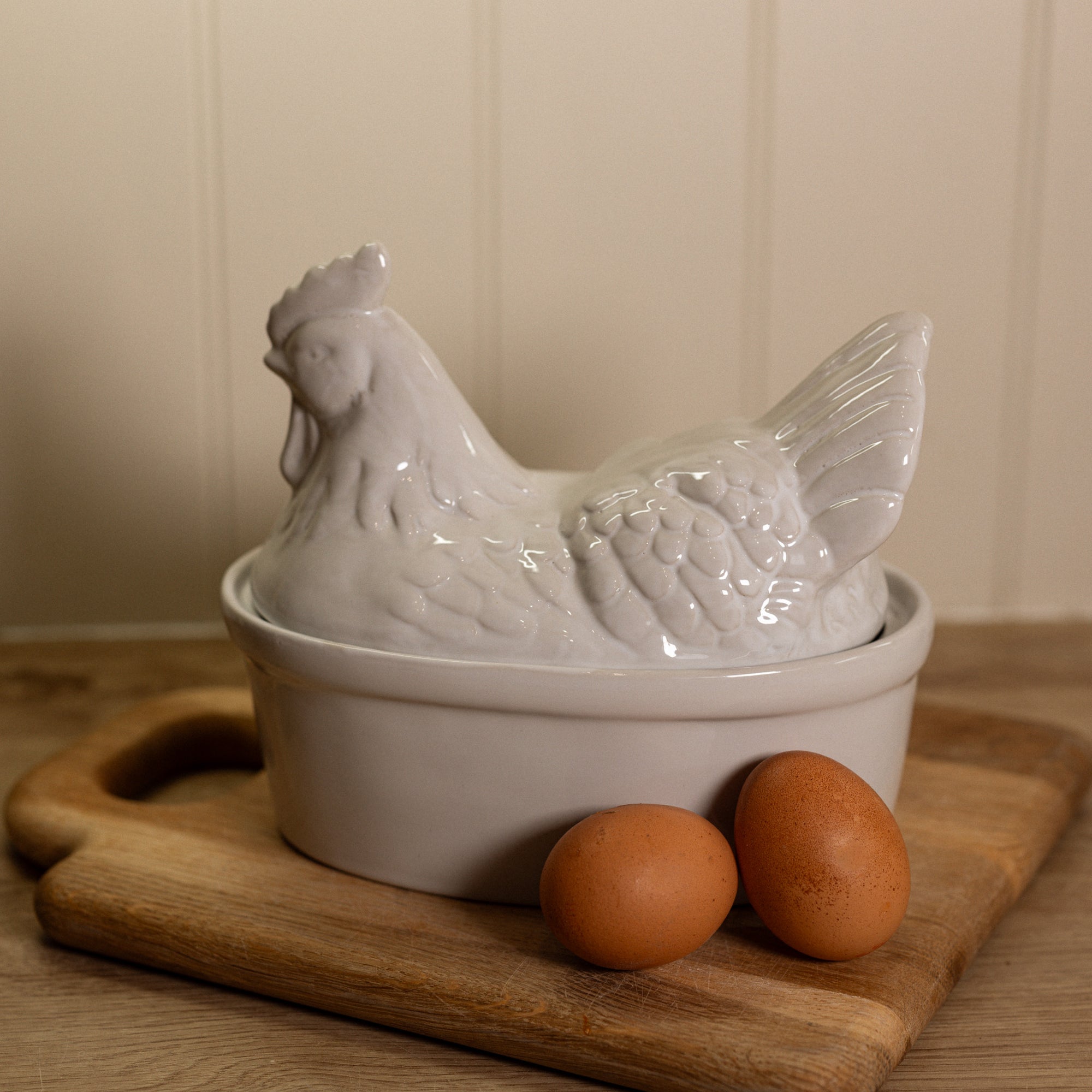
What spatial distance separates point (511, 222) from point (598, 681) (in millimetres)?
821

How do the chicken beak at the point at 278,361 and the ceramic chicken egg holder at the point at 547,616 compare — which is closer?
the ceramic chicken egg holder at the point at 547,616

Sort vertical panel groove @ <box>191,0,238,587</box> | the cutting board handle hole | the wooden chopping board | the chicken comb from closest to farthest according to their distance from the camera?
1. the wooden chopping board
2. the chicken comb
3. the cutting board handle hole
4. vertical panel groove @ <box>191,0,238,587</box>

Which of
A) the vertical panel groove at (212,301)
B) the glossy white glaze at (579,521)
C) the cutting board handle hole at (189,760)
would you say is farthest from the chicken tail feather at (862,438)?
the vertical panel groove at (212,301)

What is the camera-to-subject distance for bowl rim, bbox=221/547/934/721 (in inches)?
27.9

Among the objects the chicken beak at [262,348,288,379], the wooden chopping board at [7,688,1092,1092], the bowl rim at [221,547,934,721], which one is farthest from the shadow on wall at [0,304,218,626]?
the bowl rim at [221,547,934,721]

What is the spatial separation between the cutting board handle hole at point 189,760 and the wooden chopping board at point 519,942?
1.8 inches

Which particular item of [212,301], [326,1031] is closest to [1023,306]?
[212,301]

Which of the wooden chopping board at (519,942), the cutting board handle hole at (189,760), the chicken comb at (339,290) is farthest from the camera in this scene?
the cutting board handle hole at (189,760)

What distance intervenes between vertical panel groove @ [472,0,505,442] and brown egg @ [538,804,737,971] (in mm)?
803

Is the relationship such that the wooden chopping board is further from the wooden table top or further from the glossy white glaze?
the glossy white glaze

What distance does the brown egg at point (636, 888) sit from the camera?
66cm

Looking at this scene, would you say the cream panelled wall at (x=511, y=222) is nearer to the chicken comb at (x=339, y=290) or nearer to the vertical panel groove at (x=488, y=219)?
the vertical panel groove at (x=488, y=219)

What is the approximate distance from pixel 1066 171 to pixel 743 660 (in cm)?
96

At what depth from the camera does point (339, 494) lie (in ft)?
A: 2.65
